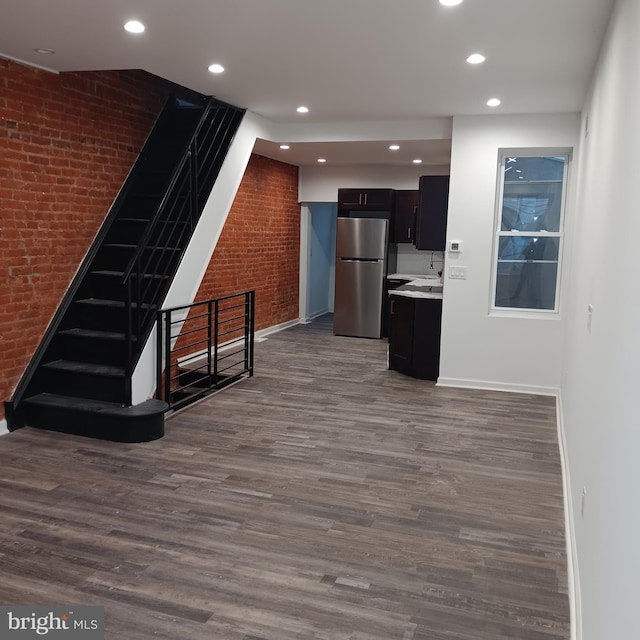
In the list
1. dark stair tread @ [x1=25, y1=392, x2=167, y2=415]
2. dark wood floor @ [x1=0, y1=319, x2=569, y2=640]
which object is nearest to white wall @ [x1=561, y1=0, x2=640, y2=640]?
dark wood floor @ [x1=0, y1=319, x2=569, y2=640]

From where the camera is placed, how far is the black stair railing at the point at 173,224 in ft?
15.3

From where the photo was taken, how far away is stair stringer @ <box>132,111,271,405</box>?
470 centimetres

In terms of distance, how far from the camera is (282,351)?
7781 mm

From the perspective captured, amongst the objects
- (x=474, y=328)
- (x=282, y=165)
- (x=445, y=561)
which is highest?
(x=282, y=165)

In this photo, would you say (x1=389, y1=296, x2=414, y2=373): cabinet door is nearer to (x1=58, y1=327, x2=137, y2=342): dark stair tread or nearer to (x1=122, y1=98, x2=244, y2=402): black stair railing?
(x1=122, y1=98, x2=244, y2=402): black stair railing

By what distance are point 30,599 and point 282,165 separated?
24.3ft

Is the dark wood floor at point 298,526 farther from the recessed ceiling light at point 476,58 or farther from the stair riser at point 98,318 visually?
the recessed ceiling light at point 476,58

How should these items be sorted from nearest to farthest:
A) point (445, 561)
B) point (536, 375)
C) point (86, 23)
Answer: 1. point (445, 561)
2. point (86, 23)
3. point (536, 375)

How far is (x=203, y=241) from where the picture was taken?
18.1 ft

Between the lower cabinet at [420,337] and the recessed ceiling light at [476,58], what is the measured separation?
2.77m

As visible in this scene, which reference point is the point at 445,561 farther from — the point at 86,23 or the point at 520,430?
the point at 86,23

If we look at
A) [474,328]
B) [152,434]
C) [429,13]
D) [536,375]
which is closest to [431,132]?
[474,328]

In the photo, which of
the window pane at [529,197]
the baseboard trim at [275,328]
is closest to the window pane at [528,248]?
the window pane at [529,197]

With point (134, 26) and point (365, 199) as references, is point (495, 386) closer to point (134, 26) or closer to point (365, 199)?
point (365, 199)
